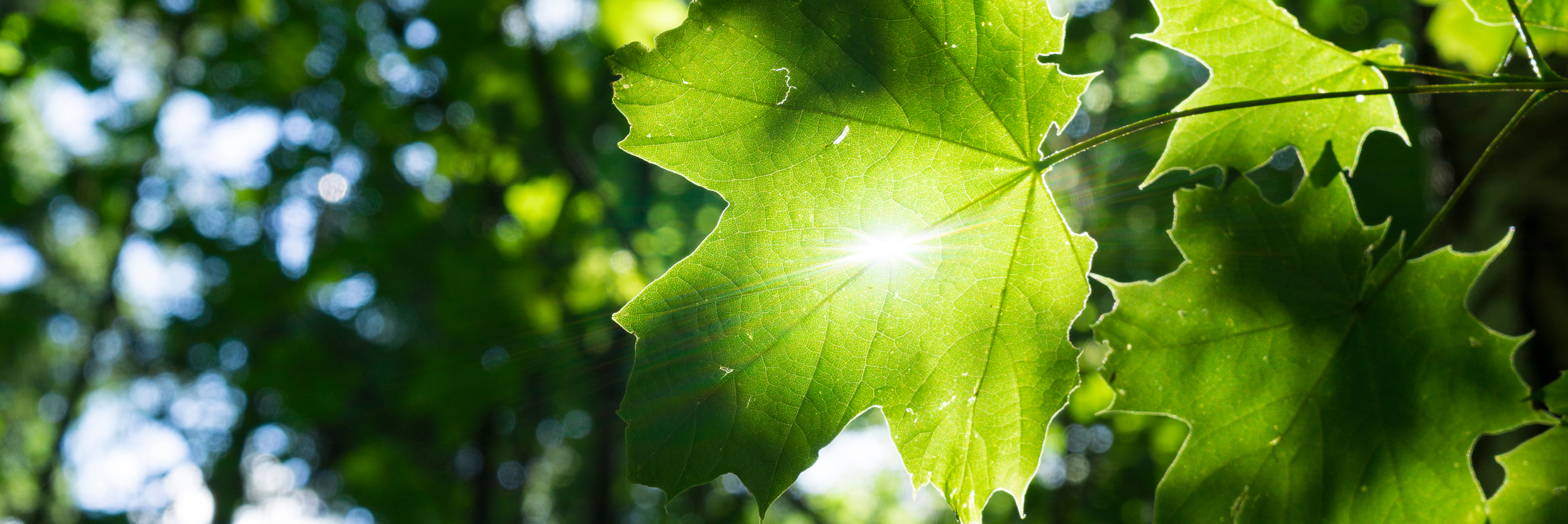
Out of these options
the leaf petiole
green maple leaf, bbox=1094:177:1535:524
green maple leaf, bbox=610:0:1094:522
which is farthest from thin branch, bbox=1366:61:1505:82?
green maple leaf, bbox=610:0:1094:522

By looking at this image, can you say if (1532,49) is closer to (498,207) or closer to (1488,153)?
(1488,153)

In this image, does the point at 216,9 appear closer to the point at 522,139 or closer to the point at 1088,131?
the point at 522,139

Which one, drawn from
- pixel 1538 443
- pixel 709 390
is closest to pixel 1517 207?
pixel 1538 443

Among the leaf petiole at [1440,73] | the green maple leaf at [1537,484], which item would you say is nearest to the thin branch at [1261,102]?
the leaf petiole at [1440,73]

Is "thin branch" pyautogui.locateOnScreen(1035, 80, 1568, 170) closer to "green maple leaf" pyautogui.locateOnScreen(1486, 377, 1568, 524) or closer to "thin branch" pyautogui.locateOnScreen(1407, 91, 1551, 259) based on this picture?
"thin branch" pyautogui.locateOnScreen(1407, 91, 1551, 259)

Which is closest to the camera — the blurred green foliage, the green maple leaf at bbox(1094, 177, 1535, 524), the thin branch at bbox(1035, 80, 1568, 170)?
the thin branch at bbox(1035, 80, 1568, 170)

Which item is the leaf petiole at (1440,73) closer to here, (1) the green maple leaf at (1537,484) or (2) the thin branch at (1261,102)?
(2) the thin branch at (1261,102)
